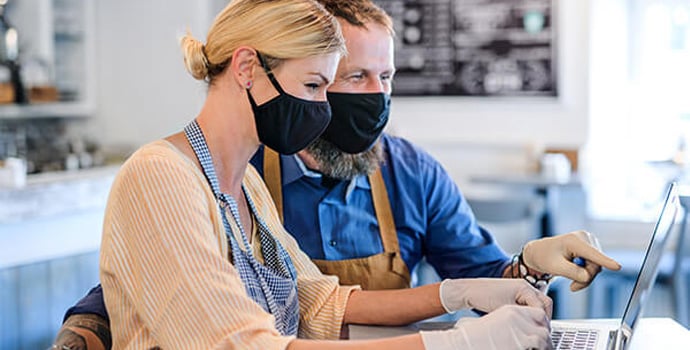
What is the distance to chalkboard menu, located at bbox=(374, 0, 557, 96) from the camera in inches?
168

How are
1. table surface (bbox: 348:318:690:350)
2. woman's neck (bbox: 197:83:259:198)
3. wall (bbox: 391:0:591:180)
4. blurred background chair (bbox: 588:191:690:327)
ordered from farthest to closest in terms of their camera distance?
wall (bbox: 391:0:591:180) → blurred background chair (bbox: 588:191:690:327) → table surface (bbox: 348:318:690:350) → woman's neck (bbox: 197:83:259:198)

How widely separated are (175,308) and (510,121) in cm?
326

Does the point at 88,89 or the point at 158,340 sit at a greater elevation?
the point at 88,89

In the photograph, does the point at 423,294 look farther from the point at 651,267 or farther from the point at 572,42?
the point at 572,42

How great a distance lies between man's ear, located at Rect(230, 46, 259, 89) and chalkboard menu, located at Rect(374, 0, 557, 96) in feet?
9.76

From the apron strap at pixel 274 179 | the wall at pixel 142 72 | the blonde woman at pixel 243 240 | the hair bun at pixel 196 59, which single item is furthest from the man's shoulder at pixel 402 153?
the wall at pixel 142 72

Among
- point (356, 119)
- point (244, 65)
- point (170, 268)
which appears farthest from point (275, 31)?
point (356, 119)

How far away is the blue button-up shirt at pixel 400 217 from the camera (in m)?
2.01

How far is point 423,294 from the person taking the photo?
1.76 meters

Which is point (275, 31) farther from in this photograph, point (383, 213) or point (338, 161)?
point (383, 213)

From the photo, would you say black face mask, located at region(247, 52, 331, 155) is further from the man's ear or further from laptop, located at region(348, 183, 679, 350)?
laptop, located at region(348, 183, 679, 350)

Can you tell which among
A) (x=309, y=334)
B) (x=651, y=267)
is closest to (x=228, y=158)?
(x=309, y=334)

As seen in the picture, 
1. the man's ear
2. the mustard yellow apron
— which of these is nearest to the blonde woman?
the man's ear

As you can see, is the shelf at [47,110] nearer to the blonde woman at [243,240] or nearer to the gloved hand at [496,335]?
the blonde woman at [243,240]
